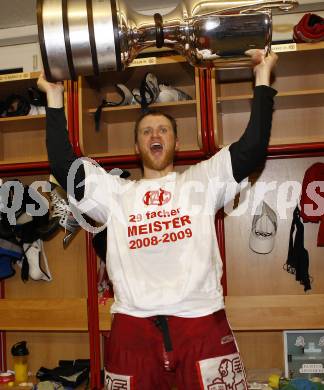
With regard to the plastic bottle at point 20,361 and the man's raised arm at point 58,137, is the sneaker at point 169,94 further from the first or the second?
the plastic bottle at point 20,361

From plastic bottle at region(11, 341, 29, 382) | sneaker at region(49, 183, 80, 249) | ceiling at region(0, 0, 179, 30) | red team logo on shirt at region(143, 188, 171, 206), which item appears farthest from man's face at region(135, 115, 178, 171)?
plastic bottle at region(11, 341, 29, 382)

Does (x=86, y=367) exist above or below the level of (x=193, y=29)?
below

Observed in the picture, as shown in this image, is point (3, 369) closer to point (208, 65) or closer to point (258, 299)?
point (258, 299)

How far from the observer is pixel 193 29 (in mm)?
1102

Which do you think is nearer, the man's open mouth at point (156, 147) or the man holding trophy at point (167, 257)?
the man holding trophy at point (167, 257)

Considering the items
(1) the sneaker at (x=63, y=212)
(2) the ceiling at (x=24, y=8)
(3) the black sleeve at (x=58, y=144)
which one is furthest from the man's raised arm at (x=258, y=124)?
(2) the ceiling at (x=24, y=8)

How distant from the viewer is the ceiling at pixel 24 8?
2.45 meters

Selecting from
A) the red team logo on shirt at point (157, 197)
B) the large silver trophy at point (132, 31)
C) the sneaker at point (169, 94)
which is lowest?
the red team logo on shirt at point (157, 197)

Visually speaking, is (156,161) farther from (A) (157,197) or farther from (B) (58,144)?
(B) (58,144)

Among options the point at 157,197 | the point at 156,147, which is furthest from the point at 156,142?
the point at 157,197

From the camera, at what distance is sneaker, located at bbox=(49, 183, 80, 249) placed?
244cm

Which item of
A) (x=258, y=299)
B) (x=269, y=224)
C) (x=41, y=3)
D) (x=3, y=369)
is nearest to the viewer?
(x=41, y=3)

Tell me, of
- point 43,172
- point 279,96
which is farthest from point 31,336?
point 279,96

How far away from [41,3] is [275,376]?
1.90 metres
